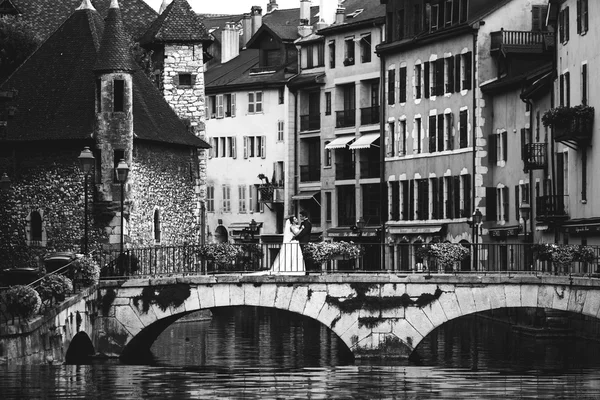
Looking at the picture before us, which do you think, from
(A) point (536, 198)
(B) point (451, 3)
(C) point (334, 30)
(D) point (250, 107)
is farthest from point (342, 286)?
(D) point (250, 107)

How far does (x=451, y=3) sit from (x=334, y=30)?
1894cm

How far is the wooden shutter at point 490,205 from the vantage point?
90.6 meters

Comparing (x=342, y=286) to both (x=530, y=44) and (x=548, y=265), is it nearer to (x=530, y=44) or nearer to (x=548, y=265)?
(x=548, y=265)

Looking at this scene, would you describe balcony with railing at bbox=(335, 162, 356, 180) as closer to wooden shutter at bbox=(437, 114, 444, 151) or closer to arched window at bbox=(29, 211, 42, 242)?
wooden shutter at bbox=(437, 114, 444, 151)

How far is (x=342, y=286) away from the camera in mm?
55750

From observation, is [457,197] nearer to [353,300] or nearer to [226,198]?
[226,198]

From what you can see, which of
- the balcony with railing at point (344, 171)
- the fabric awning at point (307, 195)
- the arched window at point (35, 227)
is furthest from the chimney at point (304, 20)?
the arched window at point (35, 227)

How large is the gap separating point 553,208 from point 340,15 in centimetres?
4181

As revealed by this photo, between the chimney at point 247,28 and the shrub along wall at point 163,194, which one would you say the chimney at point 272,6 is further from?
the shrub along wall at point 163,194

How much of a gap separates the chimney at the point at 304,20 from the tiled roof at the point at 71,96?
37.2 m

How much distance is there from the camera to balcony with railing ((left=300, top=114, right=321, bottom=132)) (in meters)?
118

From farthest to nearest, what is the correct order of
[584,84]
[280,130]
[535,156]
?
[280,130] < [535,156] < [584,84]

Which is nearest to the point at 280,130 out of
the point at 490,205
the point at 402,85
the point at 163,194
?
the point at 402,85

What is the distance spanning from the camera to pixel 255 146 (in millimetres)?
127062
